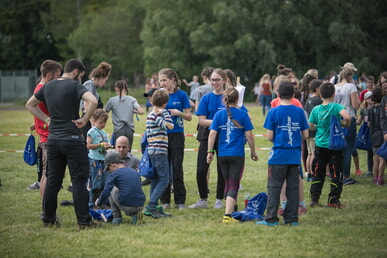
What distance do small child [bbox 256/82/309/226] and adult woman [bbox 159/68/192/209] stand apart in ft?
5.84

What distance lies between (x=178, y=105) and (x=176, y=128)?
37 centimetres

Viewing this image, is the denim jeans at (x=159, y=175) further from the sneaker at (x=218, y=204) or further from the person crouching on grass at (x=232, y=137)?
the sneaker at (x=218, y=204)

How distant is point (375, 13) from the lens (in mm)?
41156

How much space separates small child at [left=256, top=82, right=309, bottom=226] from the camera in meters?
7.64

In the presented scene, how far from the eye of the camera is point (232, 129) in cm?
798

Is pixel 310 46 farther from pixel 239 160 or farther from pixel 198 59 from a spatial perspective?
pixel 239 160

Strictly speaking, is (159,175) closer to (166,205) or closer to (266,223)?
(166,205)

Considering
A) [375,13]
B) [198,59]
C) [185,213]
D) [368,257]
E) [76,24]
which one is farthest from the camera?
[76,24]

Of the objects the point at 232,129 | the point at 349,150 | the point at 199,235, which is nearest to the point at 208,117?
the point at 232,129

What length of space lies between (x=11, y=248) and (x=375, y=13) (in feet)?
126

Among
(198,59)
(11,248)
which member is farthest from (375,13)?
(11,248)

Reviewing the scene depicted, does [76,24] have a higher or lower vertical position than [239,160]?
higher

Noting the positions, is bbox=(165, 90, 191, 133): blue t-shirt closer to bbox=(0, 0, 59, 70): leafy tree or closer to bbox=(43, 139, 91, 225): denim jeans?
bbox=(43, 139, 91, 225): denim jeans

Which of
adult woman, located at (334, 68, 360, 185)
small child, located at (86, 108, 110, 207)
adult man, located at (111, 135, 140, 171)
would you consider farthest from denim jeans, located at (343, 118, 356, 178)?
small child, located at (86, 108, 110, 207)
